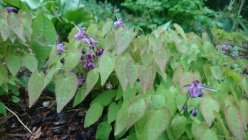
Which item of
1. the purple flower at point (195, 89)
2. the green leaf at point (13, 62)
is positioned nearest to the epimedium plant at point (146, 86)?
the purple flower at point (195, 89)

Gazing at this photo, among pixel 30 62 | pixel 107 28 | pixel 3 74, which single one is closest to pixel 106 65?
pixel 107 28

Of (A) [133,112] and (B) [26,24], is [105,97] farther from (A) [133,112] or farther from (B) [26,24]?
(B) [26,24]

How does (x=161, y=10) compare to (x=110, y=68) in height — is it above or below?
below

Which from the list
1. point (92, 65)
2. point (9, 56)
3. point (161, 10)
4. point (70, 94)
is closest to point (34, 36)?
point (9, 56)

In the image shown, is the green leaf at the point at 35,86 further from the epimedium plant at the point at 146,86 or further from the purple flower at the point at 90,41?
the purple flower at the point at 90,41

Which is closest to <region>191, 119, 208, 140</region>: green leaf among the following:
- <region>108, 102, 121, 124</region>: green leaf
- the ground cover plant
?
the ground cover plant

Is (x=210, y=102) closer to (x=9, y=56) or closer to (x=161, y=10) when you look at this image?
(x=9, y=56)

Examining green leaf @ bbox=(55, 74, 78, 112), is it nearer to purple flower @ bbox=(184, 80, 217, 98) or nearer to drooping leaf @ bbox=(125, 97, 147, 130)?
drooping leaf @ bbox=(125, 97, 147, 130)
